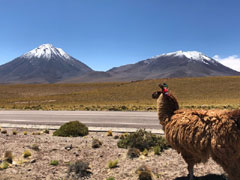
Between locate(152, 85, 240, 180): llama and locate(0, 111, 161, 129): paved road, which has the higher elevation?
locate(152, 85, 240, 180): llama

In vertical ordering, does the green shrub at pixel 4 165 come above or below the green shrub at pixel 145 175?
above

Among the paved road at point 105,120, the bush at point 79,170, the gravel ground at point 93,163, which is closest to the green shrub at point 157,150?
the gravel ground at point 93,163

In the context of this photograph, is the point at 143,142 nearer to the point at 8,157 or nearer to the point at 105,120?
the point at 8,157

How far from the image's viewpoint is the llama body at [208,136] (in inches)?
162

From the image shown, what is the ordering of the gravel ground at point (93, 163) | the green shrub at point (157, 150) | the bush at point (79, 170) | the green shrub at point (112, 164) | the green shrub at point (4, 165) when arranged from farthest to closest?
the green shrub at point (157, 150), the green shrub at point (112, 164), the green shrub at point (4, 165), the bush at point (79, 170), the gravel ground at point (93, 163)

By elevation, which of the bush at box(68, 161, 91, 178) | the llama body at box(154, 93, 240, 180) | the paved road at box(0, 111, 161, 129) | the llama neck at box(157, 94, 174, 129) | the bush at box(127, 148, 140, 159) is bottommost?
the bush at box(68, 161, 91, 178)

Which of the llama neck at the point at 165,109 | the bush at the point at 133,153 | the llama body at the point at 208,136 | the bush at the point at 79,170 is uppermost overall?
the llama neck at the point at 165,109

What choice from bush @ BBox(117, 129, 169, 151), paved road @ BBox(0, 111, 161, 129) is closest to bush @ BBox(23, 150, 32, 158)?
bush @ BBox(117, 129, 169, 151)

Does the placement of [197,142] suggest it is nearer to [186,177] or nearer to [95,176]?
[186,177]

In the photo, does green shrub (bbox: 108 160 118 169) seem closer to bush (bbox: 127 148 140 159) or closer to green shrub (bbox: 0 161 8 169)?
bush (bbox: 127 148 140 159)

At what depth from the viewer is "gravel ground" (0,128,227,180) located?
20.1 feet

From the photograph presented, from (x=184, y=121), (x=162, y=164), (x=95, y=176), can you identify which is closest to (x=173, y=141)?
(x=184, y=121)

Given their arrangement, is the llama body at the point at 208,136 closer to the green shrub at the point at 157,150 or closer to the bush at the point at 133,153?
the green shrub at the point at 157,150

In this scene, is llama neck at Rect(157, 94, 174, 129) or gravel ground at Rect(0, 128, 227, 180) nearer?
llama neck at Rect(157, 94, 174, 129)
